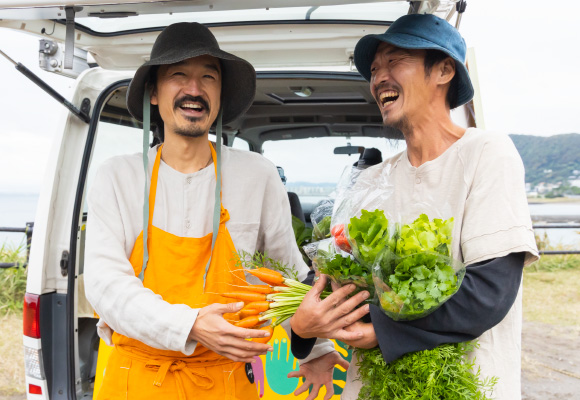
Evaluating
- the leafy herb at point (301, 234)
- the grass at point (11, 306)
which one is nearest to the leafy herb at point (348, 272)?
the leafy herb at point (301, 234)

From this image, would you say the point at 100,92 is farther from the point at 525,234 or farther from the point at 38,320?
the point at 525,234

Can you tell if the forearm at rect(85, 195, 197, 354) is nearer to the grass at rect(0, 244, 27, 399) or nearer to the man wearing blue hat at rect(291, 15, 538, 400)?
the man wearing blue hat at rect(291, 15, 538, 400)

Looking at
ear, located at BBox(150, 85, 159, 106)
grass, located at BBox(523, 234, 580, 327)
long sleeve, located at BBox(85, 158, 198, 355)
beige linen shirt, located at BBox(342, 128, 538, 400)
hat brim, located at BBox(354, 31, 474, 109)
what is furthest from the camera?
grass, located at BBox(523, 234, 580, 327)

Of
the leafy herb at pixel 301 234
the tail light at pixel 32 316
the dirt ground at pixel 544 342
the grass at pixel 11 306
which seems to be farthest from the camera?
the grass at pixel 11 306

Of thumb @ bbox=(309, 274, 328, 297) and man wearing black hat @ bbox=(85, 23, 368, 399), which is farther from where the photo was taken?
man wearing black hat @ bbox=(85, 23, 368, 399)

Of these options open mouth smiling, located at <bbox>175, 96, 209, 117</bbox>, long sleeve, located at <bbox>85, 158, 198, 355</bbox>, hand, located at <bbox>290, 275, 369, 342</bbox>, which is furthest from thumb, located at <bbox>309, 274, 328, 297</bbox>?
open mouth smiling, located at <bbox>175, 96, 209, 117</bbox>

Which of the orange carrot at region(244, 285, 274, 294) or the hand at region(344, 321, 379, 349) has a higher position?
the orange carrot at region(244, 285, 274, 294)

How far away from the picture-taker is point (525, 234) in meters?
1.27

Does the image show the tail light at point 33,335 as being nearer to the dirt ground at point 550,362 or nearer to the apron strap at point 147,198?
the apron strap at point 147,198

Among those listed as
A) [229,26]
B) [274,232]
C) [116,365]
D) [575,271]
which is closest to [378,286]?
[274,232]

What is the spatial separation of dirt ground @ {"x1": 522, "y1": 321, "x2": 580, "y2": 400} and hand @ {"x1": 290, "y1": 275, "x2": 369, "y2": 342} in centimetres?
437

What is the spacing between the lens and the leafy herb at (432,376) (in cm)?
121

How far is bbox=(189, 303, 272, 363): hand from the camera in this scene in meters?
1.54

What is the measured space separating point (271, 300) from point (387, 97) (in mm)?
719
